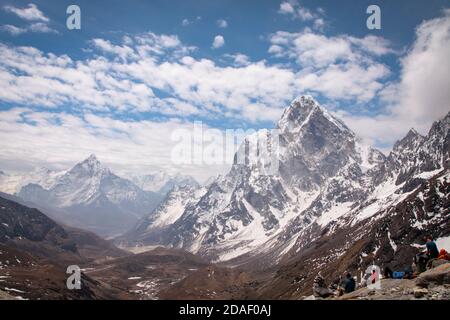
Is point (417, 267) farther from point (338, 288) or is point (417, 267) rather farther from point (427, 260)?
point (338, 288)

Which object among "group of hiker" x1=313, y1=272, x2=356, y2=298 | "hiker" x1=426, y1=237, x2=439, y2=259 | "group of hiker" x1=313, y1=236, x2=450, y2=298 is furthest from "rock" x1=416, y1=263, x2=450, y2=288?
"group of hiker" x1=313, y1=272, x2=356, y2=298

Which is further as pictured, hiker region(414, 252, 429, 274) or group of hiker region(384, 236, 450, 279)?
hiker region(414, 252, 429, 274)

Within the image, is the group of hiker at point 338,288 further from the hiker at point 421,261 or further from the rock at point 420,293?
→ the rock at point 420,293

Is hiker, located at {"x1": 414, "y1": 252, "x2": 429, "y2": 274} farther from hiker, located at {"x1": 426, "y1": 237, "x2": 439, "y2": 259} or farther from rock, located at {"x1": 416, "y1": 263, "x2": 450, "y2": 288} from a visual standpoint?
rock, located at {"x1": 416, "y1": 263, "x2": 450, "y2": 288}

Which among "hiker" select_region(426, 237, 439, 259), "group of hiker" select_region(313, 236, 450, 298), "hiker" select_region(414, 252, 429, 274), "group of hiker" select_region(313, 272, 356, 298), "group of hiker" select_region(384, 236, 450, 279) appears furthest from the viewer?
"group of hiker" select_region(313, 272, 356, 298)

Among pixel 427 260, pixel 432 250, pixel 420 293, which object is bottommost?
pixel 420 293

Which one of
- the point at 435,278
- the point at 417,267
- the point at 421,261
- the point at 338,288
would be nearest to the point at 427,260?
the point at 421,261

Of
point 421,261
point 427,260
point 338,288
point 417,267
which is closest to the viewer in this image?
point 427,260

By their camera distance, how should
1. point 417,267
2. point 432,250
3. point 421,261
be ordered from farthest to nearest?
point 417,267 < point 421,261 < point 432,250

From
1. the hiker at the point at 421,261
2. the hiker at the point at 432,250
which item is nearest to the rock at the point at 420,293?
the hiker at the point at 432,250
